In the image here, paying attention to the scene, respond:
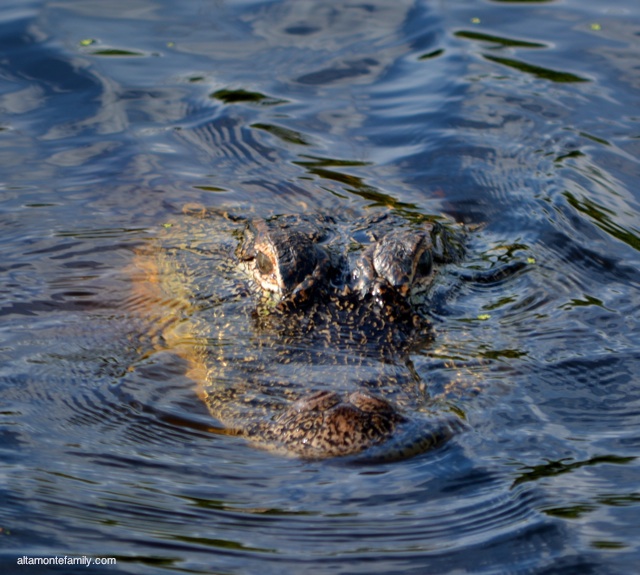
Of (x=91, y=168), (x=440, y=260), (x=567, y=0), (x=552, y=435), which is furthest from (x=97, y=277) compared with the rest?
(x=567, y=0)

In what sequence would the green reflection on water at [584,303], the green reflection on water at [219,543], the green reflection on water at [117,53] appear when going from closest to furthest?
the green reflection on water at [219,543] < the green reflection on water at [584,303] < the green reflection on water at [117,53]

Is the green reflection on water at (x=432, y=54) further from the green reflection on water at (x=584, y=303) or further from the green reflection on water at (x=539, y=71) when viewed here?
the green reflection on water at (x=584, y=303)

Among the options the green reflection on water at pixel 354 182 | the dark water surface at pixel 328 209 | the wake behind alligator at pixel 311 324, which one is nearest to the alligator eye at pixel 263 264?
the wake behind alligator at pixel 311 324

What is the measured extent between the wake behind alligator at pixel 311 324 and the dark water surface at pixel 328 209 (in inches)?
5.3

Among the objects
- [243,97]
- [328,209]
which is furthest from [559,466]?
[243,97]

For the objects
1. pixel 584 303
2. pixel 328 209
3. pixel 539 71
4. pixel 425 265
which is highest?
pixel 539 71

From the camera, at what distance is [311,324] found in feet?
17.1

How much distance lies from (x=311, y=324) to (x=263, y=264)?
0.63m

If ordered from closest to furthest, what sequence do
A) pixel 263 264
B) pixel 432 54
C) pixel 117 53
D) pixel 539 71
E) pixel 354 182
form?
1. pixel 263 264
2. pixel 354 182
3. pixel 539 71
4. pixel 117 53
5. pixel 432 54

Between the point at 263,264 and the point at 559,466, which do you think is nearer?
the point at 559,466

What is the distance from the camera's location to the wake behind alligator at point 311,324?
171 inches

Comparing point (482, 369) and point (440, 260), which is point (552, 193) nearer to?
point (440, 260)

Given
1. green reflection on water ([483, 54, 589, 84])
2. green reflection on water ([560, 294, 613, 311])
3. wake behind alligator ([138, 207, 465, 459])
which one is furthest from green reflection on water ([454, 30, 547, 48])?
green reflection on water ([560, 294, 613, 311])

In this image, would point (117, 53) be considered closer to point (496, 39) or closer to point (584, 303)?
point (496, 39)
